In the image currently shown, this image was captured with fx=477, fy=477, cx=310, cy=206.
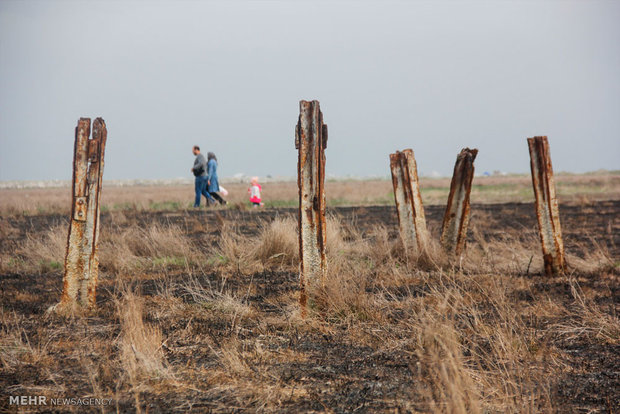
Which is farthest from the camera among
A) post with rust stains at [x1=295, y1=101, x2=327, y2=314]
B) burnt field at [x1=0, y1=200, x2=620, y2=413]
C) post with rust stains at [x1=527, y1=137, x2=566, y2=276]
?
post with rust stains at [x1=527, y1=137, x2=566, y2=276]

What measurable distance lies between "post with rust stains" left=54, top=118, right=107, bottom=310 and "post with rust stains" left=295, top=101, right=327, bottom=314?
6.89 ft

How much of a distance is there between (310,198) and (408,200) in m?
3.30

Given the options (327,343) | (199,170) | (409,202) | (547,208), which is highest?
(199,170)

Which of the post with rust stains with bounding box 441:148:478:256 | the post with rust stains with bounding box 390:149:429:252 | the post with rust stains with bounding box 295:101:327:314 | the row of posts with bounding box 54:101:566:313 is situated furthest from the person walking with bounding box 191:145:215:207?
the post with rust stains with bounding box 295:101:327:314

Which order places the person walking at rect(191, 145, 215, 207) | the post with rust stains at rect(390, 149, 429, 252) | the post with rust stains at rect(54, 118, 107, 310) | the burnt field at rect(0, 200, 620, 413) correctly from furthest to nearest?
the person walking at rect(191, 145, 215, 207) < the post with rust stains at rect(390, 149, 429, 252) < the post with rust stains at rect(54, 118, 107, 310) < the burnt field at rect(0, 200, 620, 413)

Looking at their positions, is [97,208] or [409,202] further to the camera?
[409,202]

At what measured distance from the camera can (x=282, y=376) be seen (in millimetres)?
3230

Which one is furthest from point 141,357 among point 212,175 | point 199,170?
point 212,175

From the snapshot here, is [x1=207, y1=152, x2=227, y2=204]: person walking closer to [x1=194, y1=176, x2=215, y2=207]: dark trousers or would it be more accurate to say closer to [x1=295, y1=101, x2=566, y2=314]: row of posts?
[x1=194, y1=176, x2=215, y2=207]: dark trousers

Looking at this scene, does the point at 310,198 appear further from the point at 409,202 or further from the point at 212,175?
the point at 212,175

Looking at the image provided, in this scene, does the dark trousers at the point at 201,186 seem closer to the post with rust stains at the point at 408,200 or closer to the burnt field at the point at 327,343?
the burnt field at the point at 327,343

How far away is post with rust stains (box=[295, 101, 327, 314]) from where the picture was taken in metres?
4.42

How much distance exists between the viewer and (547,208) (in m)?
6.32

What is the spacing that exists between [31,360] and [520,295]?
15.9 feet
